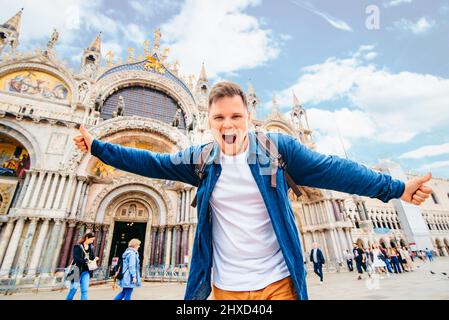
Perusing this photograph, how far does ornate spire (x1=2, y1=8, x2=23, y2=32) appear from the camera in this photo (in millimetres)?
15477

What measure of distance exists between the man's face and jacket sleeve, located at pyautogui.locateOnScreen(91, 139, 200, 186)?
10.0 inches

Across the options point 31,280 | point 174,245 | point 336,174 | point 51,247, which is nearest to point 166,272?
point 174,245

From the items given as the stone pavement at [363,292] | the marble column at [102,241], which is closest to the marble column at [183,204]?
the marble column at [102,241]

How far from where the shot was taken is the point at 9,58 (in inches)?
510

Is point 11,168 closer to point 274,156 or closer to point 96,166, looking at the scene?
point 96,166

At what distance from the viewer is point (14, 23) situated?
15891mm

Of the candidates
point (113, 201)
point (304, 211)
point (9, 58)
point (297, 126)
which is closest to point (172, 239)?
point (113, 201)

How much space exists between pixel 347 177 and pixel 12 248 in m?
13.3

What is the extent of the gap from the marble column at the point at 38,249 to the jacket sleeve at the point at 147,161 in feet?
38.2

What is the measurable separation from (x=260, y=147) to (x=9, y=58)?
18048mm

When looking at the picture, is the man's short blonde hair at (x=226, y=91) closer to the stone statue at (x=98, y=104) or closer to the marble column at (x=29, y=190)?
the marble column at (x=29, y=190)

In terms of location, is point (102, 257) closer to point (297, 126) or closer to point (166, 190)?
point (166, 190)

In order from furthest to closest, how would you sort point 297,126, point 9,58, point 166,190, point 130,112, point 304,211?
point 297,126 < point 304,211 < point 130,112 < point 166,190 < point 9,58

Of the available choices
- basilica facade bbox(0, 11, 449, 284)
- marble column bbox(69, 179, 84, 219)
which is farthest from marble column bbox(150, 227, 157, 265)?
marble column bbox(69, 179, 84, 219)
